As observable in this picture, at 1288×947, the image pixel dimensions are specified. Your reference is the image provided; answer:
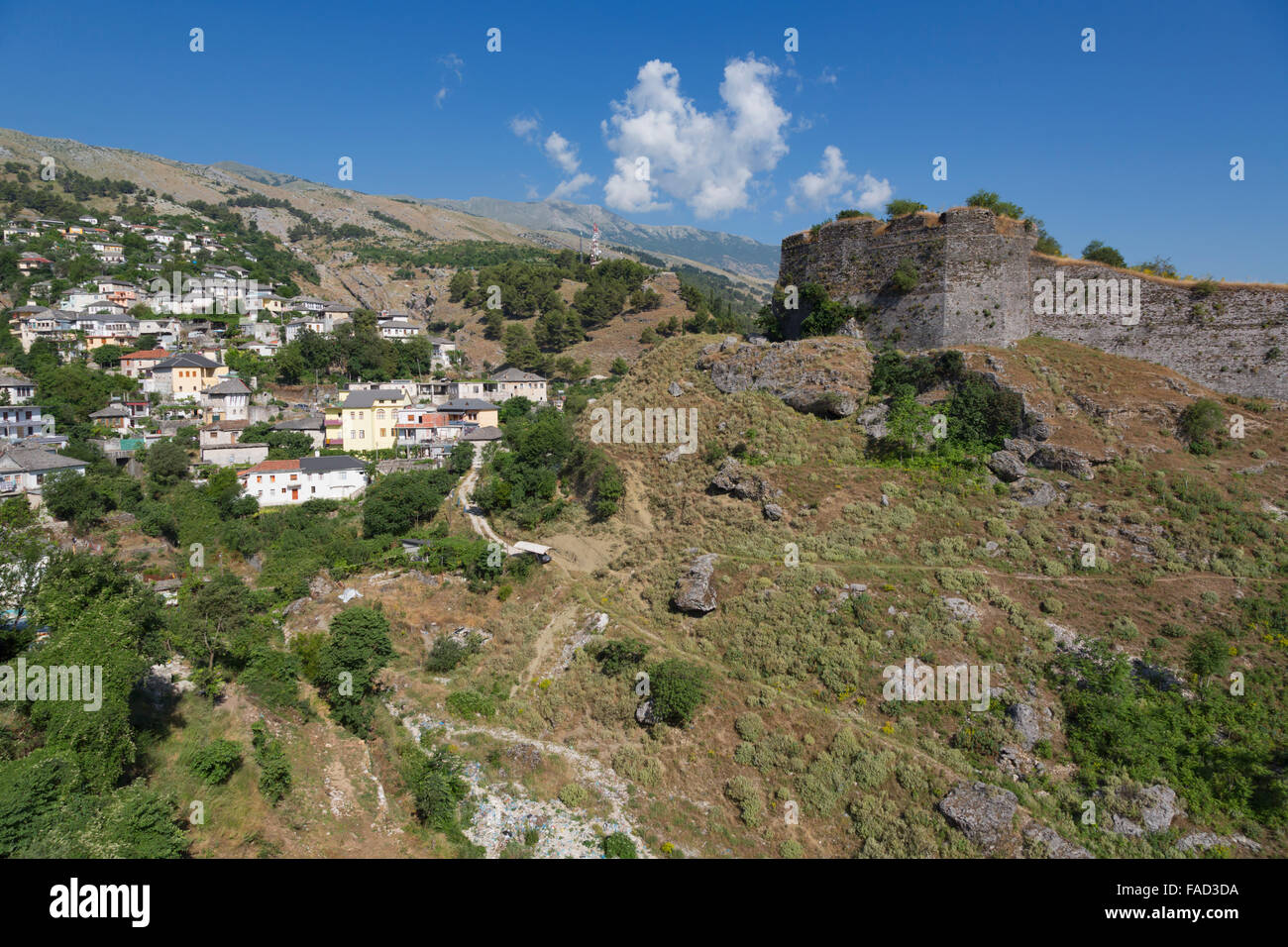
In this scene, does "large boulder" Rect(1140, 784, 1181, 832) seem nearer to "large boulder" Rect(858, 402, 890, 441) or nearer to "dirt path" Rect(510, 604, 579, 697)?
"large boulder" Rect(858, 402, 890, 441)

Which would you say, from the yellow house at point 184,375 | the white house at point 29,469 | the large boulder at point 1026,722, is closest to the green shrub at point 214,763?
the large boulder at point 1026,722

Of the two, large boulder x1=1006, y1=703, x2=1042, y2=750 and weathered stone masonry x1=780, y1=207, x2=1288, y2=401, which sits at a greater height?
weathered stone masonry x1=780, y1=207, x2=1288, y2=401

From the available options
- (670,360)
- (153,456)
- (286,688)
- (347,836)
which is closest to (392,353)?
(153,456)

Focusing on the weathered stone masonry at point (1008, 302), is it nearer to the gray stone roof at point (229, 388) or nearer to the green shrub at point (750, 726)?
the green shrub at point (750, 726)

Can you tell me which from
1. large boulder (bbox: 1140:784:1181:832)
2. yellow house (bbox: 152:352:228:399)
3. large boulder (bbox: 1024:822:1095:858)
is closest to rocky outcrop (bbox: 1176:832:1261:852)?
large boulder (bbox: 1140:784:1181:832)

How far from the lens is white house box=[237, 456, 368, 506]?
38.5 metres

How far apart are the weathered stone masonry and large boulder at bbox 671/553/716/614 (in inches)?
611

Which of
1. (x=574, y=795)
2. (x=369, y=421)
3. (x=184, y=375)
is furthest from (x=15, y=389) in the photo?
(x=574, y=795)

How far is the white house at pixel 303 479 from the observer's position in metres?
38.5

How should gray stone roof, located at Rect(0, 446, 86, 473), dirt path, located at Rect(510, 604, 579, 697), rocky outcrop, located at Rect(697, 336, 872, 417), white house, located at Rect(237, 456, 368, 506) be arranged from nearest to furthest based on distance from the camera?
dirt path, located at Rect(510, 604, 579, 697)
rocky outcrop, located at Rect(697, 336, 872, 417)
gray stone roof, located at Rect(0, 446, 86, 473)
white house, located at Rect(237, 456, 368, 506)

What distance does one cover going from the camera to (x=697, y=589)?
21469 millimetres

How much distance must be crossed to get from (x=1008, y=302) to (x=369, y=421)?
43473 millimetres
